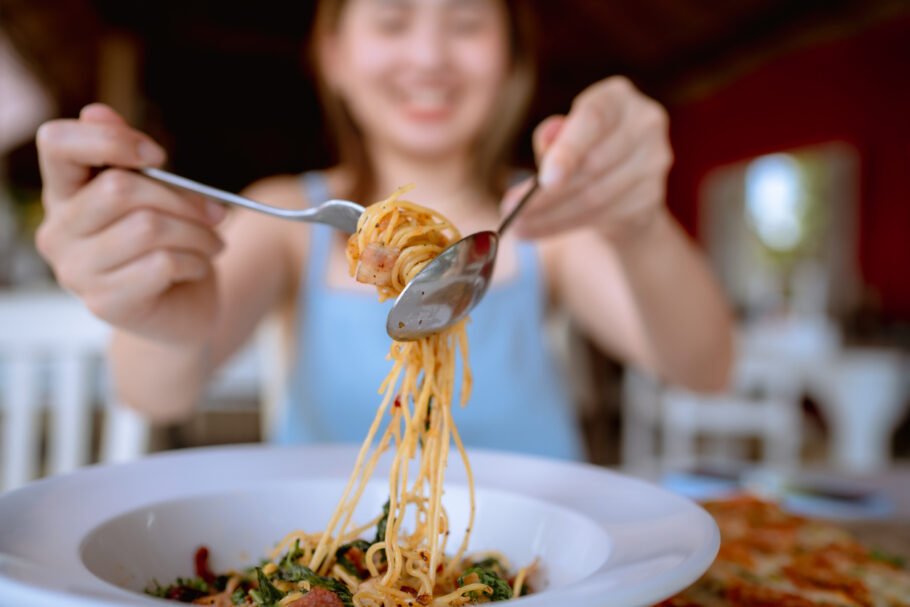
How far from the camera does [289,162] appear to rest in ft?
42.1

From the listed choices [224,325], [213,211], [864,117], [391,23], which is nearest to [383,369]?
[224,325]

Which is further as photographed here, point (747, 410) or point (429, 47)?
point (747, 410)

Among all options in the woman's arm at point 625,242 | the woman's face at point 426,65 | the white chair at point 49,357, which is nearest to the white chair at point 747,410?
the woman's arm at point 625,242

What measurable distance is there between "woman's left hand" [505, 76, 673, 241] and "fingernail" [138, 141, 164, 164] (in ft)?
1.18

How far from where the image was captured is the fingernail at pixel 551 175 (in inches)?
30.5

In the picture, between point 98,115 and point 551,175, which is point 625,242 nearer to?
point 551,175

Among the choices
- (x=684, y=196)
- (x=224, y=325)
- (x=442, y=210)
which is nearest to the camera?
(x=224, y=325)

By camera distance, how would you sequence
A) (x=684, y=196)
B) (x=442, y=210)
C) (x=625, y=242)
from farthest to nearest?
1. (x=684, y=196)
2. (x=442, y=210)
3. (x=625, y=242)

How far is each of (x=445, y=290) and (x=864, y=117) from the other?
6.55 meters

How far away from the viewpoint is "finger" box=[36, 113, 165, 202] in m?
0.72

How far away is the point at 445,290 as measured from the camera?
24.9 inches

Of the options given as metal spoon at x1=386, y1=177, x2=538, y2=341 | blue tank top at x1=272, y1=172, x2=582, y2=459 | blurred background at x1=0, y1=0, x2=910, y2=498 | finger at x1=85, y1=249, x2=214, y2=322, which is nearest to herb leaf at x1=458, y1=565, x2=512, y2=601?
metal spoon at x1=386, y1=177, x2=538, y2=341

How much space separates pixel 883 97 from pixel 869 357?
3121 mm

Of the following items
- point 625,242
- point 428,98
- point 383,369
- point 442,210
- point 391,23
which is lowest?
point 383,369
